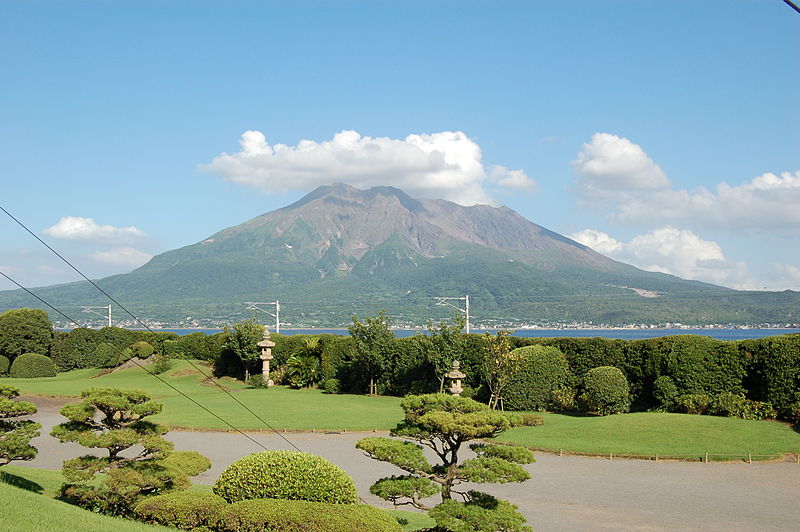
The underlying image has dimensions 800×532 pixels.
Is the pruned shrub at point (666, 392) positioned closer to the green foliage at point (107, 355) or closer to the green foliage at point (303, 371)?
the green foliage at point (303, 371)

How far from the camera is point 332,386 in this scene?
33.8 m

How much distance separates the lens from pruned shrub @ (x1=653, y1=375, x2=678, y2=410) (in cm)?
2400

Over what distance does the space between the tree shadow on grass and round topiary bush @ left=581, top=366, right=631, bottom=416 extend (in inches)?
712

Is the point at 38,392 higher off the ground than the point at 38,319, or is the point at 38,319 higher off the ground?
the point at 38,319

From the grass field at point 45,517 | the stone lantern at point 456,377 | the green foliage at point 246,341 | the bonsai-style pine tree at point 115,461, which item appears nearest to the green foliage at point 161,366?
the green foliage at point 246,341

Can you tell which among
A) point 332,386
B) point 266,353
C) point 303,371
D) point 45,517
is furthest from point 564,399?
point 45,517

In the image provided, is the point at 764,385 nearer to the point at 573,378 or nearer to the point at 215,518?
the point at 573,378

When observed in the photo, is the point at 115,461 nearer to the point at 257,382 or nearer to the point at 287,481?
the point at 287,481

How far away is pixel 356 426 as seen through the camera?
73.7ft

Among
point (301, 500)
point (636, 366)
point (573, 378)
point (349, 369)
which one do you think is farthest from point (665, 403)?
point (301, 500)

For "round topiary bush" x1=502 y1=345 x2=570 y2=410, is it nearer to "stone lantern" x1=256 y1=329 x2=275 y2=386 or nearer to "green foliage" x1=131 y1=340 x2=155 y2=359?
"stone lantern" x1=256 y1=329 x2=275 y2=386

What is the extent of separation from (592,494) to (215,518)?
25.5 feet

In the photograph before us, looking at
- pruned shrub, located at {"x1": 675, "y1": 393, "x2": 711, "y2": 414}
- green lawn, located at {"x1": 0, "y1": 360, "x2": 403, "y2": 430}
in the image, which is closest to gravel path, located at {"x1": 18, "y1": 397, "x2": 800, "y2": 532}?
green lawn, located at {"x1": 0, "y1": 360, "x2": 403, "y2": 430}

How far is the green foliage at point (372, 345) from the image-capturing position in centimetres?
3231
